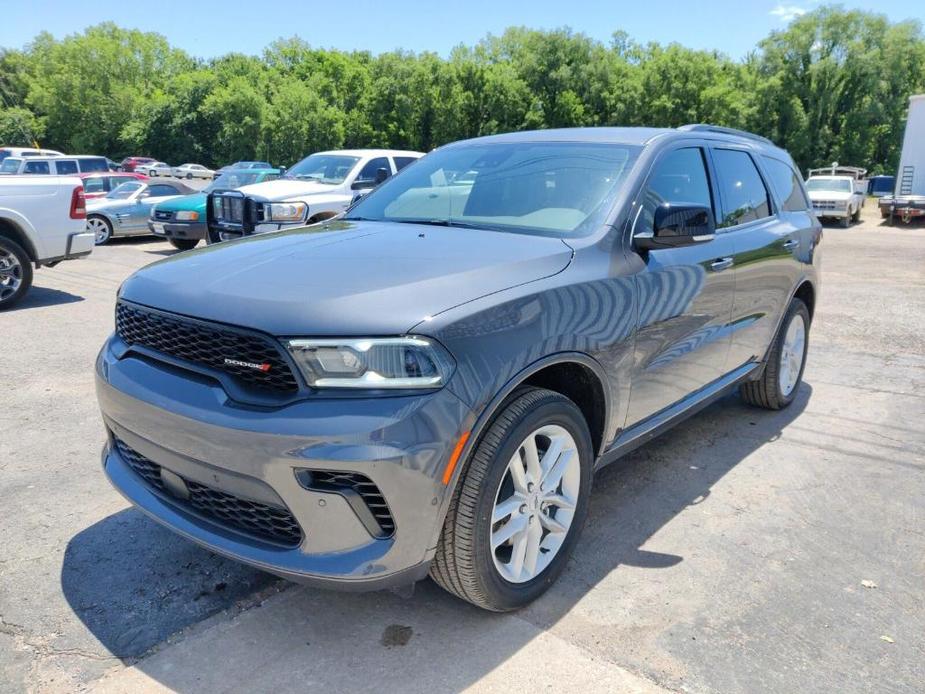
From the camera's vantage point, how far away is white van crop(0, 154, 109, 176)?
22.5 m

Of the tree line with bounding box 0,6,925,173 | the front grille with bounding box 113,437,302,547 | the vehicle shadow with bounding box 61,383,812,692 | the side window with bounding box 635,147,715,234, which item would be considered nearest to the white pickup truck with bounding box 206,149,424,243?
the side window with bounding box 635,147,715,234

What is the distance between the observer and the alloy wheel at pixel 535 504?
263 centimetres

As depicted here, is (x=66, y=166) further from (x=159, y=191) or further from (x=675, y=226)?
(x=675, y=226)

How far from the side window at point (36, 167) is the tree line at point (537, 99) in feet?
105

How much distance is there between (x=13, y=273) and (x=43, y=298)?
2.22ft

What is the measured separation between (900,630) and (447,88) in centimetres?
5245

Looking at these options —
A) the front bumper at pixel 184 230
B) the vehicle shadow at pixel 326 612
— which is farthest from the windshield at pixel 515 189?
the front bumper at pixel 184 230

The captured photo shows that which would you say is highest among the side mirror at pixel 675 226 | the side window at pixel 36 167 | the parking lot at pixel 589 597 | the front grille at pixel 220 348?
the side window at pixel 36 167

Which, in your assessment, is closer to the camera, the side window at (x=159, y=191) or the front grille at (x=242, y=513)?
the front grille at (x=242, y=513)

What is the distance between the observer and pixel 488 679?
2418 mm

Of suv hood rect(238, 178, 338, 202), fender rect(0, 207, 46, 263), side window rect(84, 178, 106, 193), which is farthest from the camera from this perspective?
side window rect(84, 178, 106, 193)

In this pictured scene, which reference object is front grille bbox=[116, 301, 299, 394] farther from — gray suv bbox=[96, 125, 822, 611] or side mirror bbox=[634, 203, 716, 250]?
side mirror bbox=[634, 203, 716, 250]

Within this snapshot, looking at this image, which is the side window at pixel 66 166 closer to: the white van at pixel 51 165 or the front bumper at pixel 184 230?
the white van at pixel 51 165

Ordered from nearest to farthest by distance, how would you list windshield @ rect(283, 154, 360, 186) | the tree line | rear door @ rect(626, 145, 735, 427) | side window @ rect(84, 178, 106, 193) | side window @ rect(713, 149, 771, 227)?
1. rear door @ rect(626, 145, 735, 427)
2. side window @ rect(713, 149, 771, 227)
3. windshield @ rect(283, 154, 360, 186)
4. side window @ rect(84, 178, 106, 193)
5. the tree line
